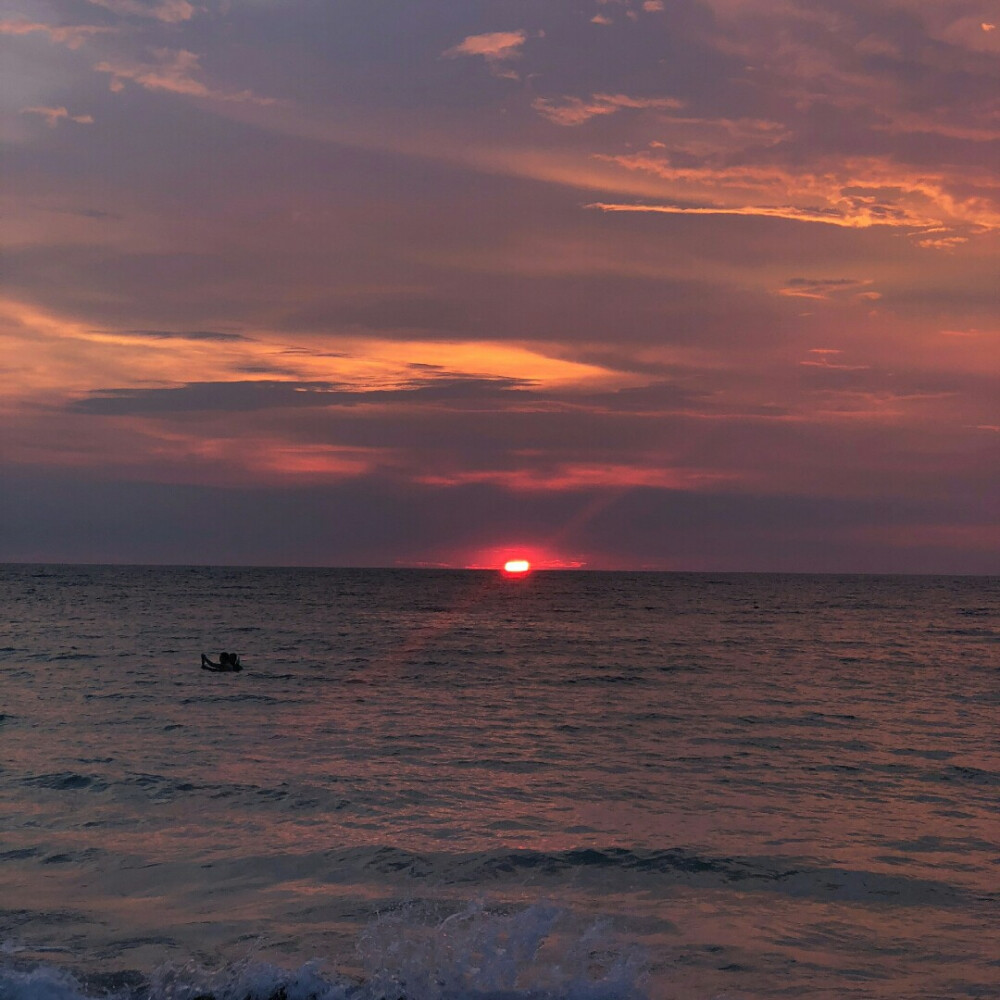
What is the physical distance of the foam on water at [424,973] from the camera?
10961mm

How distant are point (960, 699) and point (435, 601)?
4263 inches

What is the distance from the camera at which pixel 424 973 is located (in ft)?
38.1

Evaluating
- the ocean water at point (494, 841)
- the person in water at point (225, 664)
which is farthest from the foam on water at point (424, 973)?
the person in water at point (225, 664)

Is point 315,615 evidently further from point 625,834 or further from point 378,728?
point 625,834

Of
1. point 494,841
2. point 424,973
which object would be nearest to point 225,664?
point 494,841

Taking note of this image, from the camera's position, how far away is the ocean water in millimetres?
11938

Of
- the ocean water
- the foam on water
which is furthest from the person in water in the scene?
the foam on water

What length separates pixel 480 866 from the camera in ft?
52.1

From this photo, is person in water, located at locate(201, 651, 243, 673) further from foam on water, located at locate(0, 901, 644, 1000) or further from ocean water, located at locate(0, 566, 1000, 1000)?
foam on water, located at locate(0, 901, 644, 1000)

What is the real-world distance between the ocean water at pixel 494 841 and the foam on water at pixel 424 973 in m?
0.04

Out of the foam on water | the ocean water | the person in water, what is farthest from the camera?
the person in water

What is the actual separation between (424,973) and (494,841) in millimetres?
5598

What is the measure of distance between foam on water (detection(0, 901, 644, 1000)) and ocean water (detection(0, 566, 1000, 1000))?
0.04m

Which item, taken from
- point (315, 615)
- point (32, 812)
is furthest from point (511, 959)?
point (315, 615)
